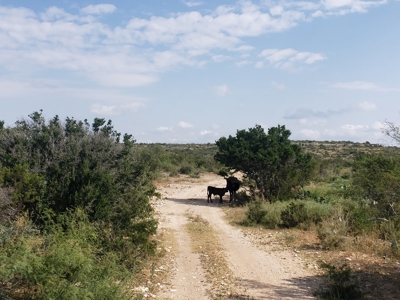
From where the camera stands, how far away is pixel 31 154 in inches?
448

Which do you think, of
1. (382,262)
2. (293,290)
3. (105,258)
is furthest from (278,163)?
(105,258)

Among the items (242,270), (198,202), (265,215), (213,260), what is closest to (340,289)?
(242,270)

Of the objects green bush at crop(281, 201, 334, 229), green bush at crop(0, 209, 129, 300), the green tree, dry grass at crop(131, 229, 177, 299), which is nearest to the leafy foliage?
green bush at crop(0, 209, 129, 300)

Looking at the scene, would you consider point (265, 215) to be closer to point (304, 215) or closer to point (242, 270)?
point (304, 215)

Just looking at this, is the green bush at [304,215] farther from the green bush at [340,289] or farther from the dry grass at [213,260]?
the green bush at [340,289]

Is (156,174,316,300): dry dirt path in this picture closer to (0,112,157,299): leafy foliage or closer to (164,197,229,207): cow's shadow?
(0,112,157,299): leafy foliage

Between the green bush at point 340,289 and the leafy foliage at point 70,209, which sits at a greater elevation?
the leafy foliage at point 70,209

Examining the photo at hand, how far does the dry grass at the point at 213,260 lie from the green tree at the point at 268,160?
238 inches

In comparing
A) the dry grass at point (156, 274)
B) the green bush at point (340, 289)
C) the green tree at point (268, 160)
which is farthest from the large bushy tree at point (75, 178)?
the green tree at point (268, 160)

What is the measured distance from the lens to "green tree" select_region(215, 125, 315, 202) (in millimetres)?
21719

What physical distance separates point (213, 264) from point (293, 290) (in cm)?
260

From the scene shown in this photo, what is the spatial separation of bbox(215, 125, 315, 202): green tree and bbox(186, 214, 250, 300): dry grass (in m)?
6.05

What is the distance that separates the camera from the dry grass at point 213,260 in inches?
334

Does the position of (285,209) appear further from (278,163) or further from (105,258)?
(105,258)
